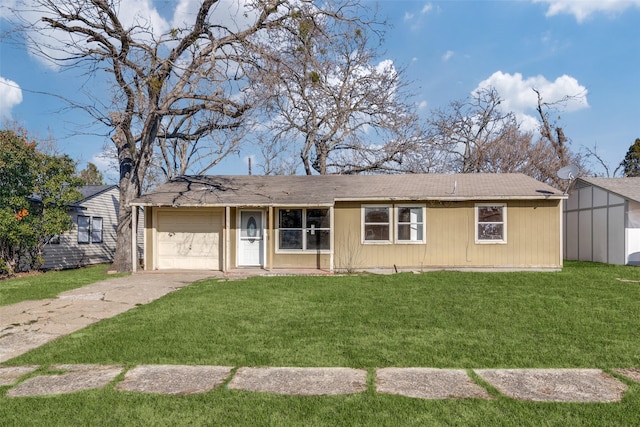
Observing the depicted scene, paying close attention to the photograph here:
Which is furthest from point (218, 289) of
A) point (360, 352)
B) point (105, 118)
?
point (105, 118)

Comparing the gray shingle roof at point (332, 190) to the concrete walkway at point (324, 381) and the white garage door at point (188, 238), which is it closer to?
the white garage door at point (188, 238)

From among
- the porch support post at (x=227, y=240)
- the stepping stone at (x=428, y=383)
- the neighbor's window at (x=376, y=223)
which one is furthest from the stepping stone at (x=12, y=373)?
the neighbor's window at (x=376, y=223)

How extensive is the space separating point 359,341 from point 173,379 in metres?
2.34

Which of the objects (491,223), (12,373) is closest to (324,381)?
(12,373)

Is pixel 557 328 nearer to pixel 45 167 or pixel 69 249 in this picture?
pixel 45 167

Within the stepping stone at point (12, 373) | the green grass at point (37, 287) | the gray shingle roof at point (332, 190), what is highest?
the gray shingle roof at point (332, 190)

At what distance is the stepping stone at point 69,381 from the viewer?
3.91 metres

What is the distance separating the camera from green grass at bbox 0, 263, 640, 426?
3.39 m

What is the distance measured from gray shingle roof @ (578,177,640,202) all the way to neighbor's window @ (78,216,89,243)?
2065cm

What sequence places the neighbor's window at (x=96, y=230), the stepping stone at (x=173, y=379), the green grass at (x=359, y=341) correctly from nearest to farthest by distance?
the green grass at (x=359, y=341) → the stepping stone at (x=173, y=379) → the neighbor's window at (x=96, y=230)

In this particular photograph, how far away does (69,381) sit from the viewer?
4164 millimetres

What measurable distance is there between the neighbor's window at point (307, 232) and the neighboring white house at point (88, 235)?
321 inches

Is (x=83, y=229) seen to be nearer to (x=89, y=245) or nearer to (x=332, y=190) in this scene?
(x=89, y=245)

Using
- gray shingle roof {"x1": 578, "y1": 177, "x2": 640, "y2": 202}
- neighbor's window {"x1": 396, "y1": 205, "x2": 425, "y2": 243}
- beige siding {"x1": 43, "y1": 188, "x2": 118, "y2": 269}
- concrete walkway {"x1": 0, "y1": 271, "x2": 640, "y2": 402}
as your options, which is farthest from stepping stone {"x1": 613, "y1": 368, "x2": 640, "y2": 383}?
beige siding {"x1": 43, "y1": 188, "x2": 118, "y2": 269}
